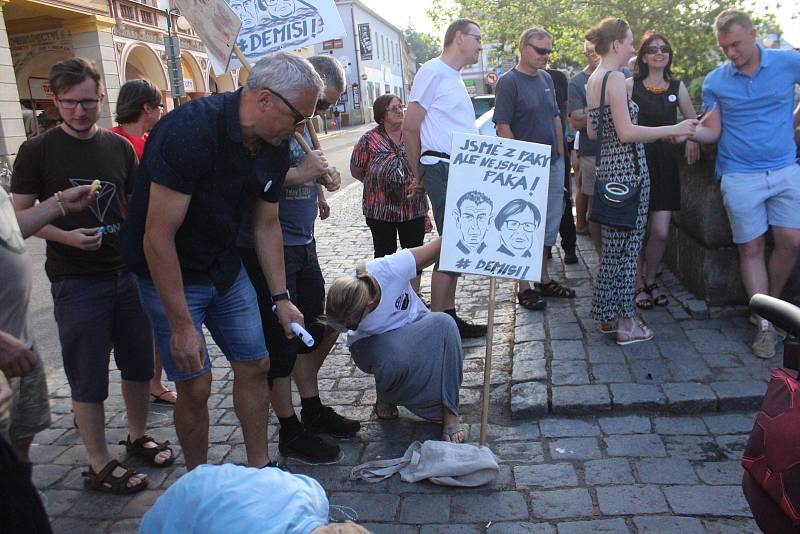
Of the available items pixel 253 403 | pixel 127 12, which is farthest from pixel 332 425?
pixel 127 12

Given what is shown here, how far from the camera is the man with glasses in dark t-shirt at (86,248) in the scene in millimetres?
3273

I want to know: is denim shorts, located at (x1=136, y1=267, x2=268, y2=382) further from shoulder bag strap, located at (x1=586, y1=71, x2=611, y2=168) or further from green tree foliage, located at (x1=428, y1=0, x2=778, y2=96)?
green tree foliage, located at (x1=428, y1=0, x2=778, y2=96)

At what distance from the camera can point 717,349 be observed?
14.3 feet

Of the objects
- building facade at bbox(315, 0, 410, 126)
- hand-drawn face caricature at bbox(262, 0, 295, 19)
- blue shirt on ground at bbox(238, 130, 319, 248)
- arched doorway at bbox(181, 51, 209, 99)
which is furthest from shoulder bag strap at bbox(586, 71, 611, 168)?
building facade at bbox(315, 0, 410, 126)

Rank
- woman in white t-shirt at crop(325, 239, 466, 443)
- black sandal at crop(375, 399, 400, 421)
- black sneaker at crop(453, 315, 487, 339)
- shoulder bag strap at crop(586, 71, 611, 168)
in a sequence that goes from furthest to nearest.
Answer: black sneaker at crop(453, 315, 487, 339) → shoulder bag strap at crop(586, 71, 611, 168) → black sandal at crop(375, 399, 400, 421) → woman in white t-shirt at crop(325, 239, 466, 443)

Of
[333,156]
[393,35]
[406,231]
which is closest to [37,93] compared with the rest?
[333,156]

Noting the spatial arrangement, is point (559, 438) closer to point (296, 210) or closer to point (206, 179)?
point (296, 210)

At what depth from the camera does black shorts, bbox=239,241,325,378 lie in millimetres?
3504

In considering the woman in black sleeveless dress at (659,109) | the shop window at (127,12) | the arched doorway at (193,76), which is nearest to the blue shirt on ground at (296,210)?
the woman in black sleeveless dress at (659,109)

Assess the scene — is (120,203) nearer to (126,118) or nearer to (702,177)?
(126,118)

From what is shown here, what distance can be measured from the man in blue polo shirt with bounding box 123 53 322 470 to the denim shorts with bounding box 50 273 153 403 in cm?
56

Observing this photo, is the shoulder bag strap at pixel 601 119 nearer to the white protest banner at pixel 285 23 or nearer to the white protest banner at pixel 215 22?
the white protest banner at pixel 285 23

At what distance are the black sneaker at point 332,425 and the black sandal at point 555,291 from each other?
7.98ft

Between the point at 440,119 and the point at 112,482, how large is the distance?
9.80 feet
